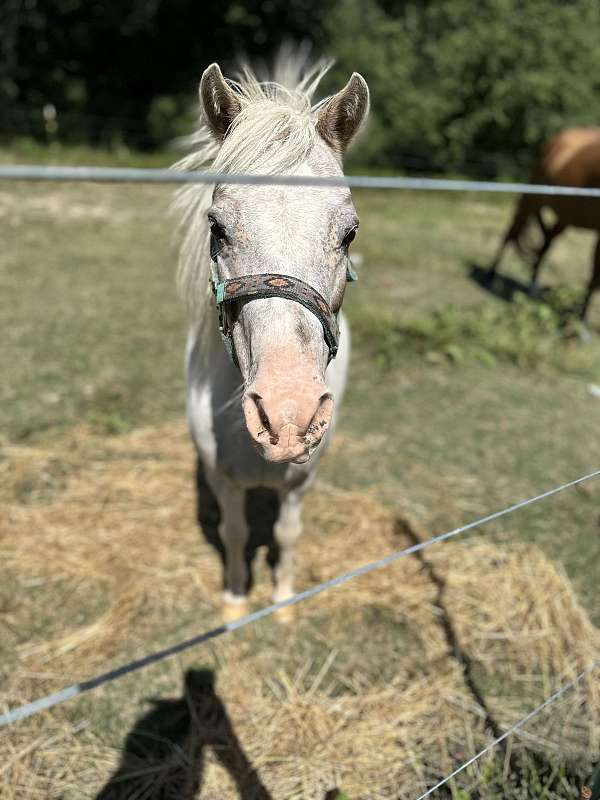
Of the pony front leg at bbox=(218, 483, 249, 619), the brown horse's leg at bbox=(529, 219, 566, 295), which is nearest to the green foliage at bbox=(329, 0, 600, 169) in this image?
the brown horse's leg at bbox=(529, 219, 566, 295)

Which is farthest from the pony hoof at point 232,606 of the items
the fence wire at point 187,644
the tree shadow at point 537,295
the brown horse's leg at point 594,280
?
the brown horse's leg at point 594,280

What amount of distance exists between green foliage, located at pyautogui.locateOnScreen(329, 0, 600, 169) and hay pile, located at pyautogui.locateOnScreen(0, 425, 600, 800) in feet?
38.2

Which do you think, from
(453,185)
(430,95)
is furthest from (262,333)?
(430,95)

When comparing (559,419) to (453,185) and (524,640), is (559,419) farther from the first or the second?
(453,185)

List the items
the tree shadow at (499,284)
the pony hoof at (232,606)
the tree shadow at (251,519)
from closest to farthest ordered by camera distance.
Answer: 1. the pony hoof at (232,606)
2. the tree shadow at (251,519)
3. the tree shadow at (499,284)

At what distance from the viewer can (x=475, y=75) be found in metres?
13.1

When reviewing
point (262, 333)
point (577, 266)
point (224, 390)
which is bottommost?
point (577, 266)

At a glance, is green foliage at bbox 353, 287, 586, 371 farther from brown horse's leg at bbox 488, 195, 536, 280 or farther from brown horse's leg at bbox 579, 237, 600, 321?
brown horse's leg at bbox 488, 195, 536, 280

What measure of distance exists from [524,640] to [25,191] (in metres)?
10.9

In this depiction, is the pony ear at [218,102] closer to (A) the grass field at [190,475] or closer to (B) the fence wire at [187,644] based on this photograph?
(B) the fence wire at [187,644]

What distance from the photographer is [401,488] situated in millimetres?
3924

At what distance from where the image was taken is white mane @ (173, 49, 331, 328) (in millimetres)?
1550

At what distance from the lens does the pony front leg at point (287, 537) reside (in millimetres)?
2609

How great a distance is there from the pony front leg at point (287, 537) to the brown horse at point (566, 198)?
5.11 m
